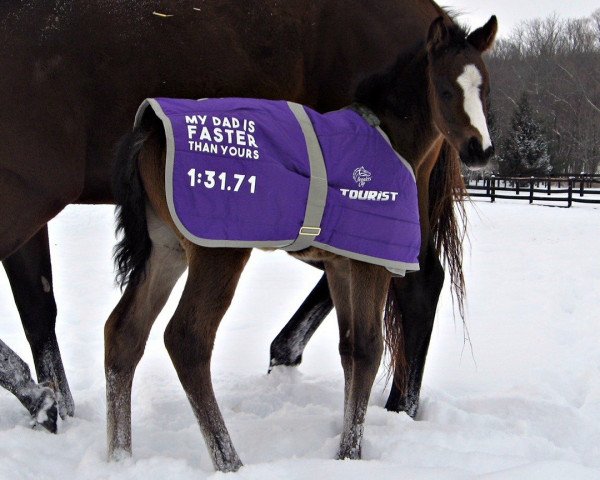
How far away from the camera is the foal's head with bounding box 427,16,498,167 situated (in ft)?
8.89

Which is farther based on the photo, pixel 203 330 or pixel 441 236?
pixel 441 236

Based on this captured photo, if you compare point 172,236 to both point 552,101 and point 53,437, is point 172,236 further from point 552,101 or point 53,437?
point 552,101

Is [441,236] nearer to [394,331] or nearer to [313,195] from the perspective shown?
[394,331]

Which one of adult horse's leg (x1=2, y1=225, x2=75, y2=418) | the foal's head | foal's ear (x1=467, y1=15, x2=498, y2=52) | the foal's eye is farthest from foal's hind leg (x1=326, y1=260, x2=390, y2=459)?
adult horse's leg (x1=2, y1=225, x2=75, y2=418)

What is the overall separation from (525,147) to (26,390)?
1390 inches

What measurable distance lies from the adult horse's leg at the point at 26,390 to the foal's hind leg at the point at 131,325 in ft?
2.02

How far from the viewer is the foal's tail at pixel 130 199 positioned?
2.46 meters

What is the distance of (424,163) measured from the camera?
3398 millimetres

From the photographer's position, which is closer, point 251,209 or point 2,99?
point 251,209

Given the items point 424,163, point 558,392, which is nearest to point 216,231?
point 424,163

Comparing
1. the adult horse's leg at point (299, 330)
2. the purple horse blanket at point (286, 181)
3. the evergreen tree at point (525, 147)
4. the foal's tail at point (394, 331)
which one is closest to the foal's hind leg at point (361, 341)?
the purple horse blanket at point (286, 181)

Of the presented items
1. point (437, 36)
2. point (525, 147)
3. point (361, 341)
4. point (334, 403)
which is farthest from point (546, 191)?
point (361, 341)

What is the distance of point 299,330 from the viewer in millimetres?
4059

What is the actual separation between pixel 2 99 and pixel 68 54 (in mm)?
330
